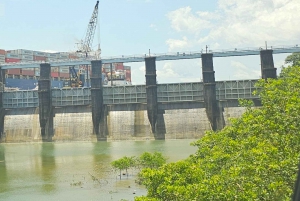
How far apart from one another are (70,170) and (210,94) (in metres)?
32.3

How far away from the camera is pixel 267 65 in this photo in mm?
67875

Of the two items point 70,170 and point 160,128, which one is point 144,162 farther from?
point 160,128

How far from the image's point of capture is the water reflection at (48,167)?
34.8m

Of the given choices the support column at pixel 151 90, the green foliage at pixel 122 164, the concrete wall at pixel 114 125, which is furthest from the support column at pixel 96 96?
the green foliage at pixel 122 164

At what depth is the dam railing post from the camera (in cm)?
7125

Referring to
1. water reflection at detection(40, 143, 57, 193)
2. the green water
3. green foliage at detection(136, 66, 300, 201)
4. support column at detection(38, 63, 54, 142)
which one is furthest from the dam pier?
green foliage at detection(136, 66, 300, 201)

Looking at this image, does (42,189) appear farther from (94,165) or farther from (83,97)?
(83,97)

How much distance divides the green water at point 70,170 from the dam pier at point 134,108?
133 inches

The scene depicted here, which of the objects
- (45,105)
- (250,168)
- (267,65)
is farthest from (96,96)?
(250,168)

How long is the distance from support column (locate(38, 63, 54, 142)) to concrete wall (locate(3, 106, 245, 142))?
1.03 meters

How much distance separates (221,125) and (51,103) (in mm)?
28795

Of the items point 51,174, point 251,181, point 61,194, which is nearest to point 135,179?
point 61,194

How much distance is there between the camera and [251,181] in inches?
548

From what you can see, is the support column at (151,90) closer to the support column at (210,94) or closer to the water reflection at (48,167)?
the support column at (210,94)
